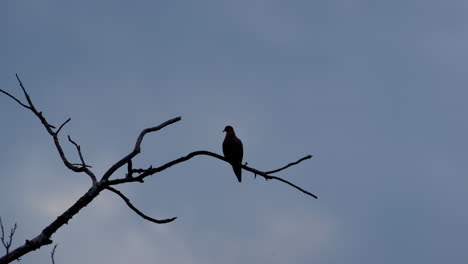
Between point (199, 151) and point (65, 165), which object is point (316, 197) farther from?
point (65, 165)

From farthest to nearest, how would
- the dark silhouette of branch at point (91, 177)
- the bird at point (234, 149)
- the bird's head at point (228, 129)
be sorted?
the bird's head at point (228, 129) → the bird at point (234, 149) → the dark silhouette of branch at point (91, 177)

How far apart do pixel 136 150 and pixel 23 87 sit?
0.96m

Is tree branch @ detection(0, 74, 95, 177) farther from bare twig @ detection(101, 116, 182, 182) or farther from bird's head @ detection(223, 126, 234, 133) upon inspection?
bird's head @ detection(223, 126, 234, 133)

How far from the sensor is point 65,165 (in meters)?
4.13

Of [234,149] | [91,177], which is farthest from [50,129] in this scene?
[234,149]

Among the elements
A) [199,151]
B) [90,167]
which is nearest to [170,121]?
[199,151]

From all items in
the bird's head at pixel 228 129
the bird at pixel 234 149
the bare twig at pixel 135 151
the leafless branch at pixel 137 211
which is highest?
the bird's head at pixel 228 129

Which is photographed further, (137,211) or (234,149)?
(234,149)

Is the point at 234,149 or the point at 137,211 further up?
the point at 234,149

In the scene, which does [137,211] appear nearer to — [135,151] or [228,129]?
[135,151]

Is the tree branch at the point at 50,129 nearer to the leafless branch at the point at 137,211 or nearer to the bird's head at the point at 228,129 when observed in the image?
the leafless branch at the point at 137,211

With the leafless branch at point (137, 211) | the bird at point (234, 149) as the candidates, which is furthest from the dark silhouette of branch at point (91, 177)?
the bird at point (234, 149)

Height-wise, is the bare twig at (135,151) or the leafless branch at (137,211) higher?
the bare twig at (135,151)

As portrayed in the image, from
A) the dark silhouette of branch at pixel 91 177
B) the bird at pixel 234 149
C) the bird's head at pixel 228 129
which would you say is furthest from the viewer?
the bird's head at pixel 228 129
